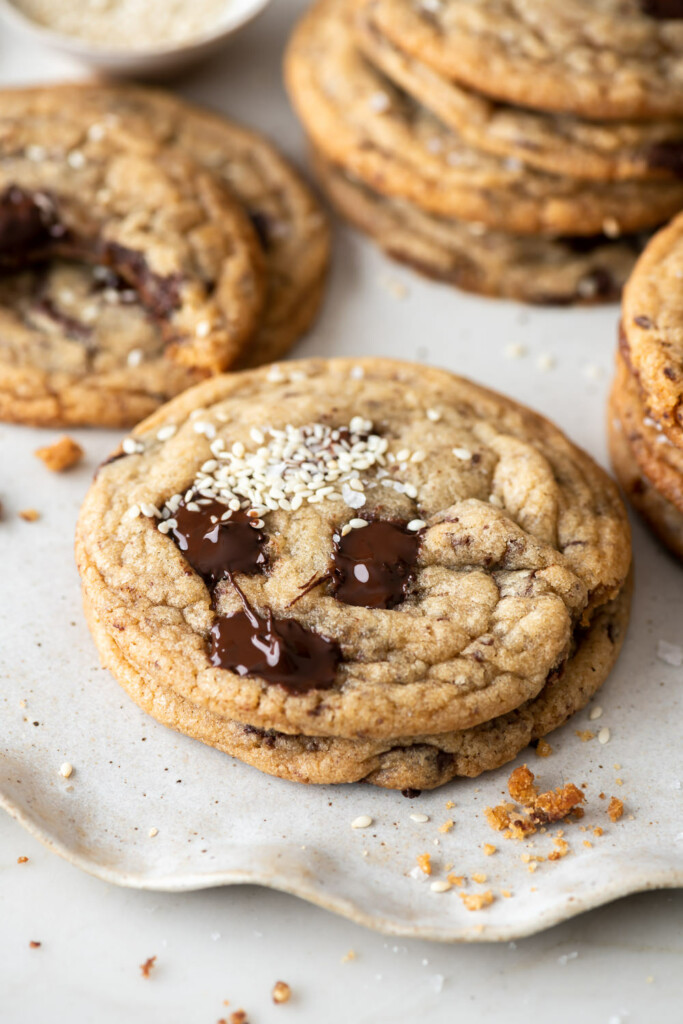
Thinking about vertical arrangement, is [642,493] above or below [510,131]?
below

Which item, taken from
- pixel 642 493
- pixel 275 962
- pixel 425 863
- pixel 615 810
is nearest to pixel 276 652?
pixel 425 863

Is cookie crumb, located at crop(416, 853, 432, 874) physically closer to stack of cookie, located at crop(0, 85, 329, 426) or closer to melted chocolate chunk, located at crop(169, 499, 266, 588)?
melted chocolate chunk, located at crop(169, 499, 266, 588)

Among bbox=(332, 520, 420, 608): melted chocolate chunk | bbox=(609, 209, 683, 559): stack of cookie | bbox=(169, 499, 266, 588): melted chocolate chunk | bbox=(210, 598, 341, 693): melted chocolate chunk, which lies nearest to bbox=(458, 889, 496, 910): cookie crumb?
bbox=(210, 598, 341, 693): melted chocolate chunk

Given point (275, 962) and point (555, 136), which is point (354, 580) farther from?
point (555, 136)

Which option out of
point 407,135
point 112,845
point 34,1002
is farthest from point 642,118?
point 34,1002

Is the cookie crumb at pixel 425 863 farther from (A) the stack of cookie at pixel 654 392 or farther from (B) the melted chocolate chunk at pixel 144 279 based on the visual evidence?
(B) the melted chocolate chunk at pixel 144 279

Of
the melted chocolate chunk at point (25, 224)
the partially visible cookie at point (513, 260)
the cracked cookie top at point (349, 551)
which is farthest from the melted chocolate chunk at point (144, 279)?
the partially visible cookie at point (513, 260)

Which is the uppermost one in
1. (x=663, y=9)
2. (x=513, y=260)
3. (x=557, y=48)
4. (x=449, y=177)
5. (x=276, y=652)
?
(x=663, y=9)
